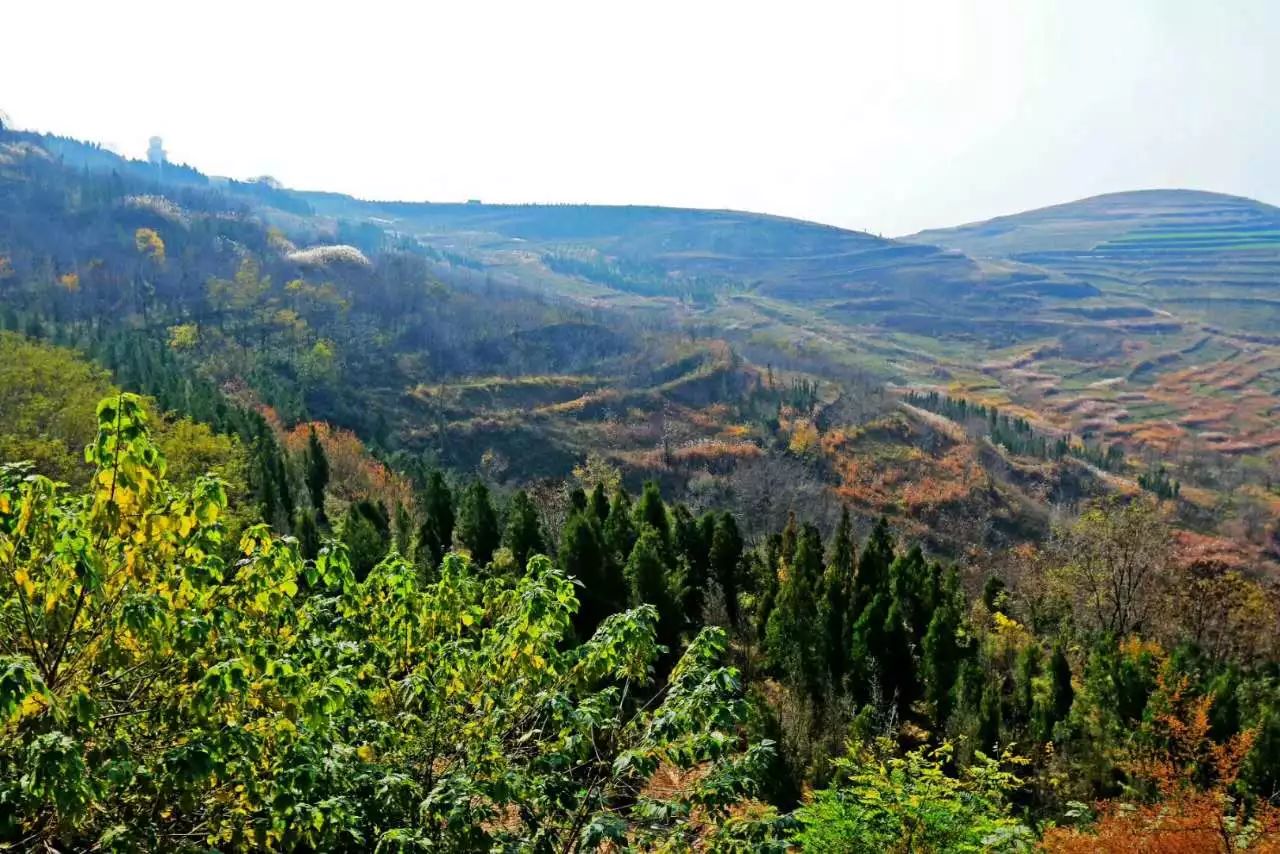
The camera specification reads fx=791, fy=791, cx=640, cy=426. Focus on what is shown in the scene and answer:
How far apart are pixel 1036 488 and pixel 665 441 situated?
149ft

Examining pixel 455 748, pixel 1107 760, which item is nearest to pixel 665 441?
pixel 1107 760

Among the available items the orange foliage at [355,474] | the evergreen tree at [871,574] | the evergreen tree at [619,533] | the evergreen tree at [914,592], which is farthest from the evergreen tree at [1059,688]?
the orange foliage at [355,474]

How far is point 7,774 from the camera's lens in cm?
477

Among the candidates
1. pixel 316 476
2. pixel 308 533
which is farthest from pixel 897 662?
pixel 316 476

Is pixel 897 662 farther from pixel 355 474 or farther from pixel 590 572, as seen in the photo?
pixel 355 474

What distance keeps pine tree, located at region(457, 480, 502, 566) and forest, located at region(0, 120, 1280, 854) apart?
0.16 meters

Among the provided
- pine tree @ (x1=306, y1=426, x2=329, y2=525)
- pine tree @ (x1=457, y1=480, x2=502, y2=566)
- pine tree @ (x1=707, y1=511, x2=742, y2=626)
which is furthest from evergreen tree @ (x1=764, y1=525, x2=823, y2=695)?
pine tree @ (x1=306, y1=426, x2=329, y2=525)

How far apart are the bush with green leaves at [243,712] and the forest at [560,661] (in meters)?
0.03

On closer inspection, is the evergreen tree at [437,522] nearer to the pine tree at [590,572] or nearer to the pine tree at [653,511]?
the pine tree at [590,572]

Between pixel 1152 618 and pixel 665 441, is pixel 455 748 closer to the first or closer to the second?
pixel 1152 618

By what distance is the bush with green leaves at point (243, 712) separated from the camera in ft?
16.0

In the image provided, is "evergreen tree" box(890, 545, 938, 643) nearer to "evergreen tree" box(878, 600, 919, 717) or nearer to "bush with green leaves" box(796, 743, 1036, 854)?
"evergreen tree" box(878, 600, 919, 717)

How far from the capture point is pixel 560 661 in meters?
7.00

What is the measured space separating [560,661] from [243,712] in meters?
2.51
